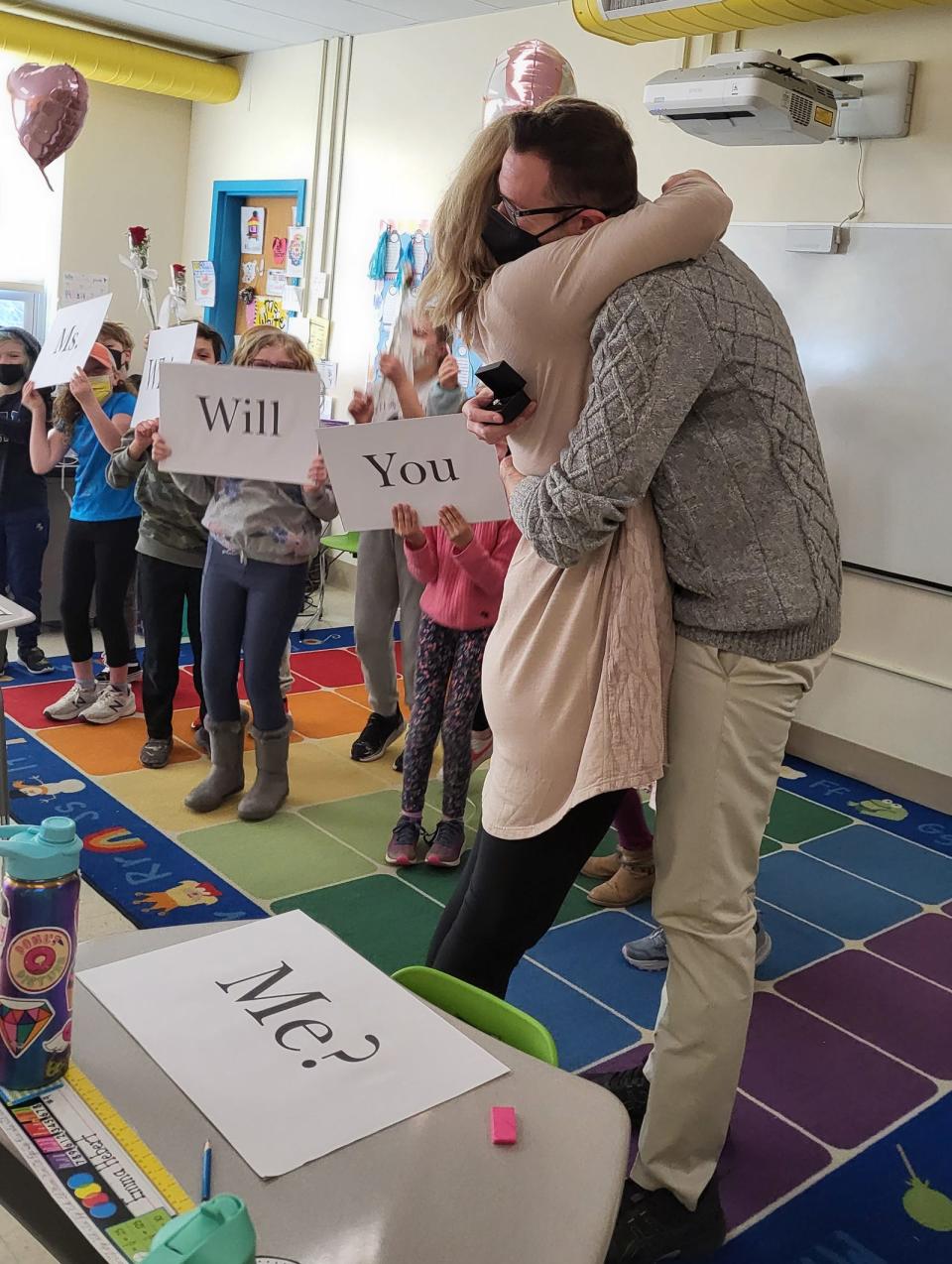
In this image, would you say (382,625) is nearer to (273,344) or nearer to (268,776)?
(268,776)

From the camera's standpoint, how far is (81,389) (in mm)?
3656

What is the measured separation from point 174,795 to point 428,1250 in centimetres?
271

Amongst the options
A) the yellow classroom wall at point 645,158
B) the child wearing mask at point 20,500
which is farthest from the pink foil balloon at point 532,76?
the child wearing mask at point 20,500

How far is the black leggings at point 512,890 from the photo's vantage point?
1540 mm

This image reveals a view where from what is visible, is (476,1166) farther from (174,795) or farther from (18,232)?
(18,232)

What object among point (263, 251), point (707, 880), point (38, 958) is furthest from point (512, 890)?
point (263, 251)

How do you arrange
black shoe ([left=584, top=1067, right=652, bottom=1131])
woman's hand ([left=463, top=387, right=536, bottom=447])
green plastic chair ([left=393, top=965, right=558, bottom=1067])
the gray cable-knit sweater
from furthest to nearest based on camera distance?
black shoe ([left=584, top=1067, right=652, bottom=1131]) < woman's hand ([left=463, top=387, right=536, bottom=447]) < the gray cable-knit sweater < green plastic chair ([left=393, top=965, right=558, bottom=1067])

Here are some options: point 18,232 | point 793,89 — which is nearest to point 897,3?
point 793,89

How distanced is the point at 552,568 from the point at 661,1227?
3.07ft

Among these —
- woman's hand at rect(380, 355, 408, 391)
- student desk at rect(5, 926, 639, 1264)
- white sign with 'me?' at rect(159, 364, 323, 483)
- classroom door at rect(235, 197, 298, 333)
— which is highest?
classroom door at rect(235, 197, 298, 333)

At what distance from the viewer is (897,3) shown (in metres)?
3.58

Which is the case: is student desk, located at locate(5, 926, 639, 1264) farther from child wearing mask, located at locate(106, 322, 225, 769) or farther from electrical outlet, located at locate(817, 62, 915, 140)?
electrical outlet, located at locate(817, 62, 915, 140)

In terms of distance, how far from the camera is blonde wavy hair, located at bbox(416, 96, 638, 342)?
4.48ft

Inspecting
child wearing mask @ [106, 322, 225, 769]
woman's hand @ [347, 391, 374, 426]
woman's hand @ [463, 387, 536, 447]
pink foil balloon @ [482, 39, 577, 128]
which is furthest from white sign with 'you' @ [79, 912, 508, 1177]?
pink foil balloon @ [482, 39, 577, 128]
